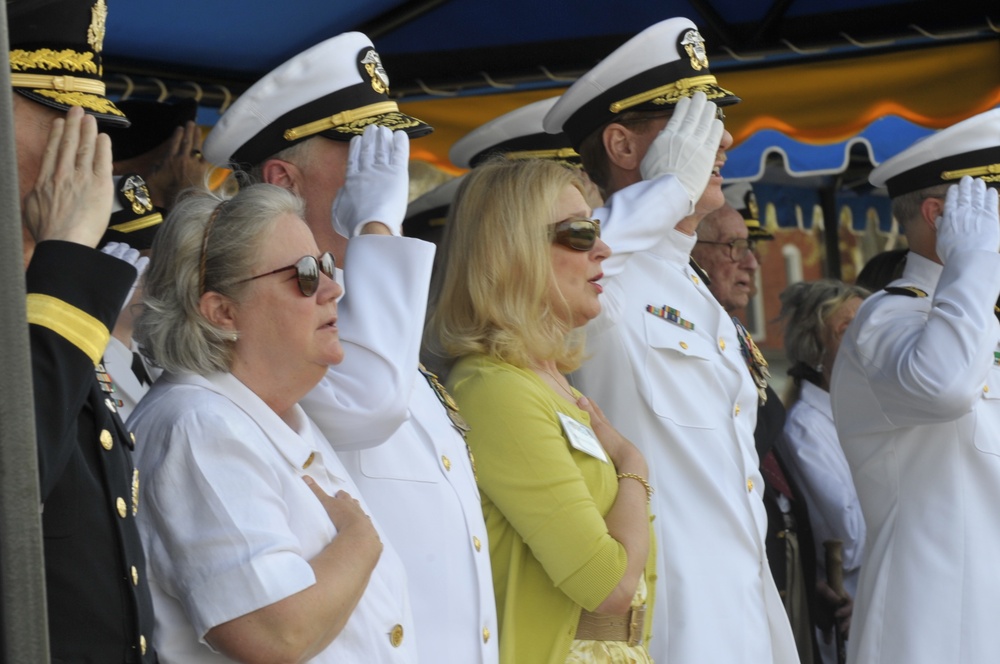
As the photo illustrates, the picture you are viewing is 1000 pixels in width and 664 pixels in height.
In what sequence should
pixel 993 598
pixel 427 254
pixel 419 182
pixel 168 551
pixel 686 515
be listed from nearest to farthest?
pixel 168 551 < pixel 427 254 < pixel 686 515 < pixel 993 598 < pixel 419 182

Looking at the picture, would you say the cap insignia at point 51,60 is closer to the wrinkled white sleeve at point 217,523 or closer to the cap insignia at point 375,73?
the wrinkled white sleeve at point 217,523

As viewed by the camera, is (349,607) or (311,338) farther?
(311,338)

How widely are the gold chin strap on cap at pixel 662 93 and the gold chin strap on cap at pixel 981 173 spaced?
3.16 feet

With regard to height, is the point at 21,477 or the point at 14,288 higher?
the point at 14,288

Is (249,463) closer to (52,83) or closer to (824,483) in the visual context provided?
(52,83)

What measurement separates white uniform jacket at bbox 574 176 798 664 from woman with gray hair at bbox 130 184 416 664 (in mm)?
1047

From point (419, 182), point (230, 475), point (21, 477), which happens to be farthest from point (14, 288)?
point (419, 182)

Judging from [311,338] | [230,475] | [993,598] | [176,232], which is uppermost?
[176,232]

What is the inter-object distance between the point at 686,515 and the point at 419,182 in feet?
9.50

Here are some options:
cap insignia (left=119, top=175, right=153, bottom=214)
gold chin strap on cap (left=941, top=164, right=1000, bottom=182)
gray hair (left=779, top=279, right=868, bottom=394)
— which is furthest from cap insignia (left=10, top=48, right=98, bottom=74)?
gray hair (left=779, top=279, right=868, bottom=394)

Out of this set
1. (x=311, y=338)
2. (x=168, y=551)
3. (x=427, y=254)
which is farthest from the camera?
(x=427, y=254)

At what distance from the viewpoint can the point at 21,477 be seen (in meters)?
1.40

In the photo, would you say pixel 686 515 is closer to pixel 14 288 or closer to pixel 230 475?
pixel 230 475

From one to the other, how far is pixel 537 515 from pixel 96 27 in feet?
4.04
